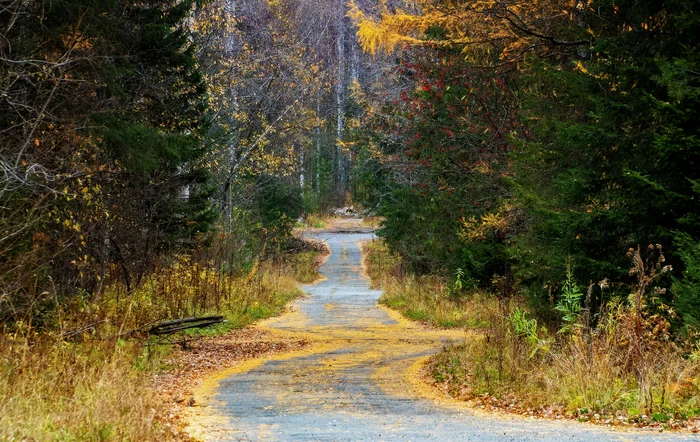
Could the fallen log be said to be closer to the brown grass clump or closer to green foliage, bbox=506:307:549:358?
the brown grass clump

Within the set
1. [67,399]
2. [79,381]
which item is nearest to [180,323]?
[79,381]

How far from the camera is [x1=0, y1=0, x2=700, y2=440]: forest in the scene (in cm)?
830

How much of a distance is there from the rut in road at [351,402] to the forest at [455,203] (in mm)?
734

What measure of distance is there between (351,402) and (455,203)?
417 inches

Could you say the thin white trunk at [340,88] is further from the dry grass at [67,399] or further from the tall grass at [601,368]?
the dry grass at [67,399]

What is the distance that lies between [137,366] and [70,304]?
130 centimetres

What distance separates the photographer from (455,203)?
19.0 metres

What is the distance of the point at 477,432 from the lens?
6.98 m

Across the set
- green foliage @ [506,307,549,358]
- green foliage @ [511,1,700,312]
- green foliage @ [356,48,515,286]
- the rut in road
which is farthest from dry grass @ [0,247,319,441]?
green foliage @ [356,48,515,286]

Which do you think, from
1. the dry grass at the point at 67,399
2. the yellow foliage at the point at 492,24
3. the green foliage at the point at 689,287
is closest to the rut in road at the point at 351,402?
the dry grass at the point at 67,399

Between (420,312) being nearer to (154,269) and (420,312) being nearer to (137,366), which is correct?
(154,269)

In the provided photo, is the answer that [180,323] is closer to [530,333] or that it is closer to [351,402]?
[351,402]

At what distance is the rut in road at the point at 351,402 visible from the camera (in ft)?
22.6

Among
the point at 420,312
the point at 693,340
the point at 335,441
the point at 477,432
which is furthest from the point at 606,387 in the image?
the point at 420,312
